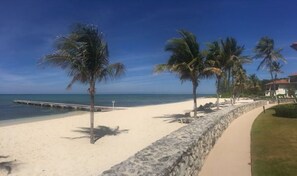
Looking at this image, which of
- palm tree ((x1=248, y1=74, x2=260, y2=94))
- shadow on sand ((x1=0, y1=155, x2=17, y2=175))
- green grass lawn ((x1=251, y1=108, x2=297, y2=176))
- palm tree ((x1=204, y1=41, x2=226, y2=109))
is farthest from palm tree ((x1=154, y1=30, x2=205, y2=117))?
palm tree ((x1=248, y1=74, x2=260, y2=94))

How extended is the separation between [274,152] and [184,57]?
12.1 m

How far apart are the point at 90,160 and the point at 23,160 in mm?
2959

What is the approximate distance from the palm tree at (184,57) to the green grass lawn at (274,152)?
8.01m

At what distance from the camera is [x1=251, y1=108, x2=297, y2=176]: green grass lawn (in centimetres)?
732

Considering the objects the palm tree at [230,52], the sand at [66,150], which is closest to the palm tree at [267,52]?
the palm tree at [230,52]

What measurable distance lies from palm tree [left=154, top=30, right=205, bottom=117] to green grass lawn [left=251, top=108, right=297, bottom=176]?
8.01m

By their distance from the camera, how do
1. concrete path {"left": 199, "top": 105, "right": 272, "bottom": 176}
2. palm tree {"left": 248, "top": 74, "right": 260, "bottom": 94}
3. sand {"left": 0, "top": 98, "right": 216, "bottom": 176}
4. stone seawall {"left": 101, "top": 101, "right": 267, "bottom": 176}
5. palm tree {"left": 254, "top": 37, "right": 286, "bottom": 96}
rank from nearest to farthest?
stone seawall {"left": 101, "top": 101, "right": 267, "bottom": 176} → concrete path {"left": 199, "top": 105, "right": 272, "bottom": 176} → sand {"left": 0, "top": 98, "right": 216, "bottom": 176} → palm tree {"left": 254, "top": 37, "right": 286, "bottom": 96} → palm tree {"left": 248, "top": 74, "right": 260, "bottom": 94}

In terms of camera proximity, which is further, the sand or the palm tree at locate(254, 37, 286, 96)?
the palm tree at locate(254, 37, 286, 96)

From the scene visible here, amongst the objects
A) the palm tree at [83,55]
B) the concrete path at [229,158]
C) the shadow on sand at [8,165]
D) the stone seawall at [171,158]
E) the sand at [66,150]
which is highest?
the palm tree at [83,55]

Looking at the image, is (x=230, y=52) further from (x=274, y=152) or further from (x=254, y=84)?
(x=254, y=84)

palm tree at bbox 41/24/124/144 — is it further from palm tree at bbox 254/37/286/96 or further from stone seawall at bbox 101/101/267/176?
palm tree at bbox 254/37/286/96

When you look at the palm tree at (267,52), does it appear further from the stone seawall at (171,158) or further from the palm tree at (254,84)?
the stone seawall at (171,158)

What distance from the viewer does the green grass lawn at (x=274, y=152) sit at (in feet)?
24.0

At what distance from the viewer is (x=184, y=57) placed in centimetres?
2053
